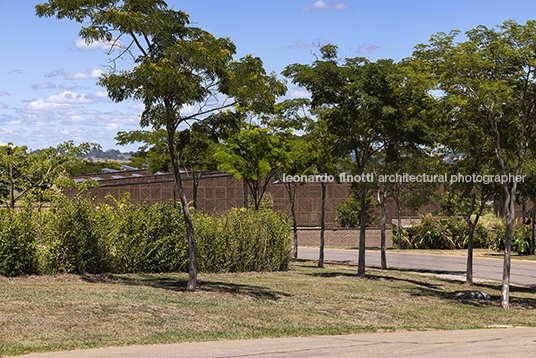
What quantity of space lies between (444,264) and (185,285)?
1788cm

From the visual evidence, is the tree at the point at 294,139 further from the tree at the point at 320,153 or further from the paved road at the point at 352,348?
the paved road at the point at 352,348

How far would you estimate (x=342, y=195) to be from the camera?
4672 centimetres

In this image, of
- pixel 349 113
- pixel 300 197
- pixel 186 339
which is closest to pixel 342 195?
pixel 300 197

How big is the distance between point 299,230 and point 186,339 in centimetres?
3460

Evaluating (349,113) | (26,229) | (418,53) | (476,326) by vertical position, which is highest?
(418,53)

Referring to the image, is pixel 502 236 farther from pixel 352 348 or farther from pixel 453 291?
pixel 352 348

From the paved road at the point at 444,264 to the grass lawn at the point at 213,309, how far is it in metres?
5.74

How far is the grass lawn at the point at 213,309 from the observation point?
8445 millimetres

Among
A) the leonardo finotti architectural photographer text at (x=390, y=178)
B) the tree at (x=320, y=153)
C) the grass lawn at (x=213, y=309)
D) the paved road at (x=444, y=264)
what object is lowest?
the paved road at (x=444, y=264)

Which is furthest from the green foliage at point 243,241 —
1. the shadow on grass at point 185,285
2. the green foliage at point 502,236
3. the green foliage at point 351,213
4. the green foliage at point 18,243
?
the green foliage at point 351,213

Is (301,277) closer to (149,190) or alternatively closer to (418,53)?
(418,53)

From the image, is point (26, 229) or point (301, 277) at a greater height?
point (26, 229)

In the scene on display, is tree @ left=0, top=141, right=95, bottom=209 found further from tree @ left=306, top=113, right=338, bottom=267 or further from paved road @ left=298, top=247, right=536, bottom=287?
paved road @ left=298, top=247, right=536, bottom=287

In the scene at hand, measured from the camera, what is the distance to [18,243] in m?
13.7
